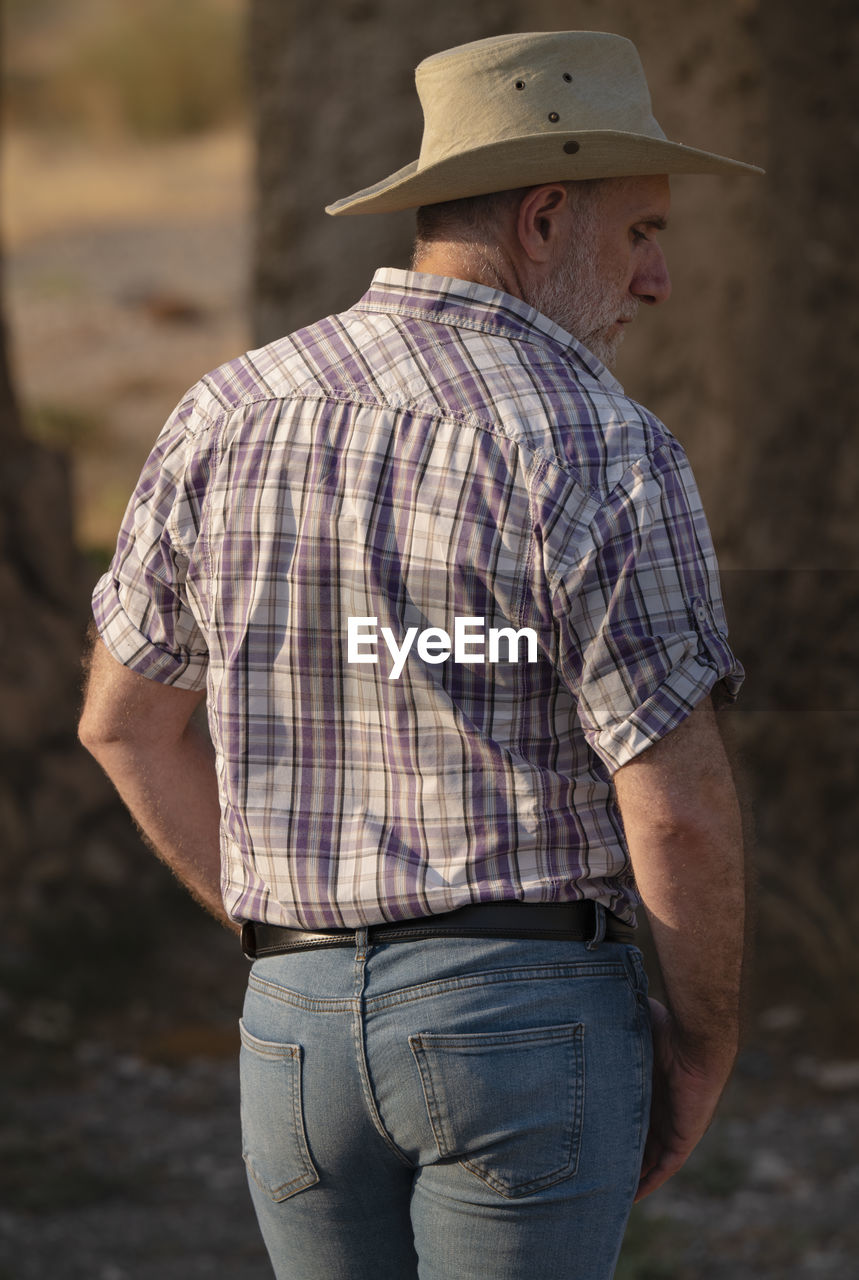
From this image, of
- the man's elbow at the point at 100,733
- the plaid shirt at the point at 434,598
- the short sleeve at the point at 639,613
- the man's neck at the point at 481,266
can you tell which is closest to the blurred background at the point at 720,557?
the man's elbow at the point at 100,733

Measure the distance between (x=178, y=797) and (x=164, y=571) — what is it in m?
0.35

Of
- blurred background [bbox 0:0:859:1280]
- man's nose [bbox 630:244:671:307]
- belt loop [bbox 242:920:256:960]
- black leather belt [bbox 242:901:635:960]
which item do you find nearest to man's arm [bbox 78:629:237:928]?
belt loop [bbox 242:920:256:960]

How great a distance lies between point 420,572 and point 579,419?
7.8 inches

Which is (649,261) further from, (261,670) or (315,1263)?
(315,1263)

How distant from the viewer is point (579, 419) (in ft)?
4.72

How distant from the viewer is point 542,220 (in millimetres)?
1583

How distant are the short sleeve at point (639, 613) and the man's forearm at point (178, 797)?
1.90 ft

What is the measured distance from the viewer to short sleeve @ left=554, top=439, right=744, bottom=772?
1408 millimetres

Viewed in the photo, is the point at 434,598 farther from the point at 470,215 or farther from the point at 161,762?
the point at 161,762

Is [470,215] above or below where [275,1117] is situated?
above

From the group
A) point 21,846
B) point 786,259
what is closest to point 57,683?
point 21,846

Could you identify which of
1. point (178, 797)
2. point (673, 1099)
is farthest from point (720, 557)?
point (673, 1099)

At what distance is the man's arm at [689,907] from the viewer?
4.78 ft

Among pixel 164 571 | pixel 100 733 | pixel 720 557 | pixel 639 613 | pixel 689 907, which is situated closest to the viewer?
pixel 639 613
